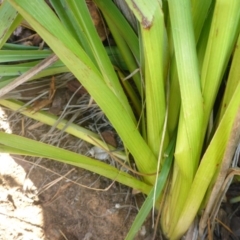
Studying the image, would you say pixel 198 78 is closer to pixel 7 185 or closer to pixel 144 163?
pixel 144 163

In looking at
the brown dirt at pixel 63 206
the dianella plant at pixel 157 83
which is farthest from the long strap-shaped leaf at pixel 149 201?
the brown dirt at pixel 63 206

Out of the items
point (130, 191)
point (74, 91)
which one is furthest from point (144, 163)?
point (74, 91)

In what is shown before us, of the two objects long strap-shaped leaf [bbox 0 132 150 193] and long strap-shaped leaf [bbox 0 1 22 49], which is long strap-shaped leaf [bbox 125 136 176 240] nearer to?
long strap-shaped leaf [bbox 0 132 150 193]

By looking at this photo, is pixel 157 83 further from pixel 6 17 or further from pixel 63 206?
pixel 63 206

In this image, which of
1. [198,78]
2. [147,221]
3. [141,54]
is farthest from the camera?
[147,221]

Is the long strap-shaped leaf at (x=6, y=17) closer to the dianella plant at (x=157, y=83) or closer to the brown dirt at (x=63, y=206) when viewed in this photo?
the dianella plant at (x=157, y=83)

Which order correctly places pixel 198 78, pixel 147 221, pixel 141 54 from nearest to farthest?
1. pixel 198 78
2. pixel 141 54
3. pixel 147 221
